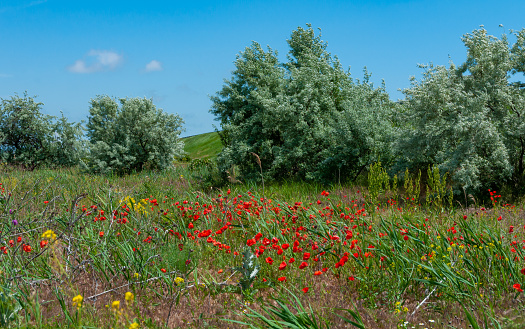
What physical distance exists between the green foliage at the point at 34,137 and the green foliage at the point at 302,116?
919 centimetres

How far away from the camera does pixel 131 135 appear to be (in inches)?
685

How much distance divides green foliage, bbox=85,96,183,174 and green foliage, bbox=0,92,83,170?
2.53 m

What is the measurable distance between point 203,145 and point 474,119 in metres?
36.3

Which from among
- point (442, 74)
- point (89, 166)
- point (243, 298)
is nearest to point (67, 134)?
point (89, 166)

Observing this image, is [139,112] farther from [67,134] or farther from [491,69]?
[491,69]

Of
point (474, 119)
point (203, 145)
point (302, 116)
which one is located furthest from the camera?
point (203, 145)

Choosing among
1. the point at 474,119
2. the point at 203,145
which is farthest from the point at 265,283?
the point at 203,145

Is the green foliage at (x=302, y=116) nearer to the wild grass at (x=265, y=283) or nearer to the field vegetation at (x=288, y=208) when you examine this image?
the field vegetation at (x=288, y=208)

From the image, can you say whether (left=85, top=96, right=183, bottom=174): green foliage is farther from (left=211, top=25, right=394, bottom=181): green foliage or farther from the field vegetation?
(left=211, top=25, right=394, bottom=181): green foliage

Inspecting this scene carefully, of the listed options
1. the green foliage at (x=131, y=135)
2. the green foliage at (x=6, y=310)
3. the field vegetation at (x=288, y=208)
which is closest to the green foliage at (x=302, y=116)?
the field vegetation at (x=288, y=208)

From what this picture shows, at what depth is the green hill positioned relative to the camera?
131 ft

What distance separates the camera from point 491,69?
1121 centimetres

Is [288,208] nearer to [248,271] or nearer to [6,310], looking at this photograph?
[248,271]

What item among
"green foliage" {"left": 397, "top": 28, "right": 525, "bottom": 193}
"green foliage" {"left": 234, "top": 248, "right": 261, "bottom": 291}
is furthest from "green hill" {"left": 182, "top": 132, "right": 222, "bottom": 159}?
"green foliage" {"left": 234, "top": 248, "right": 261, "bottom": 291}
